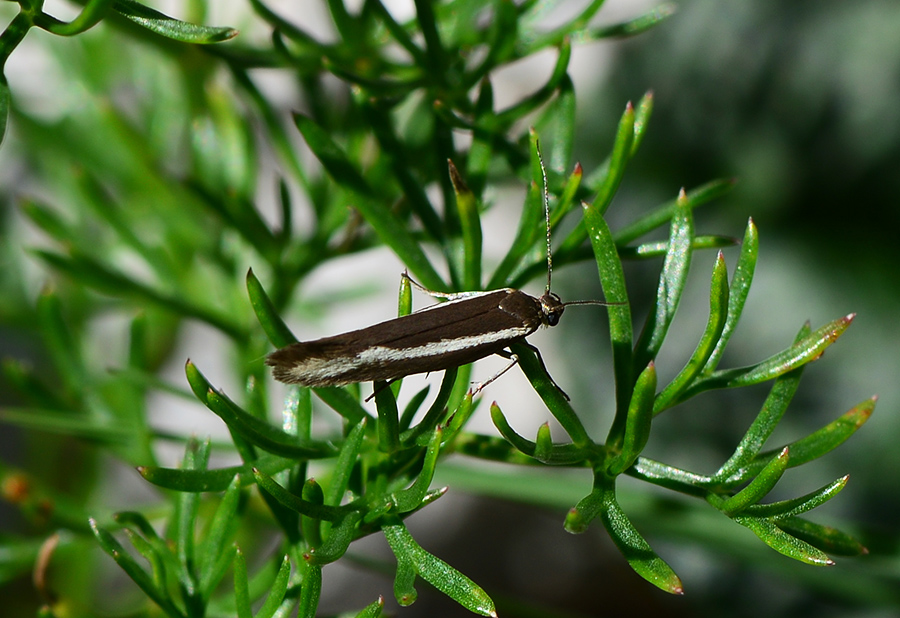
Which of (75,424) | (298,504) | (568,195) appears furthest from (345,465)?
(75,424)

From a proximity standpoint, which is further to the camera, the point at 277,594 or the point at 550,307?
the point at 550,307

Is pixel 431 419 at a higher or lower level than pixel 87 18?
lower

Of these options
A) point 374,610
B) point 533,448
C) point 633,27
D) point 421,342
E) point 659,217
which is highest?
point 633,27

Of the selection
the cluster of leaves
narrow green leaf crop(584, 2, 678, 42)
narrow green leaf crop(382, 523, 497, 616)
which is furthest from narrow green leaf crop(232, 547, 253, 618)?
narrow green leaf crop(584, 2, 678, 42)

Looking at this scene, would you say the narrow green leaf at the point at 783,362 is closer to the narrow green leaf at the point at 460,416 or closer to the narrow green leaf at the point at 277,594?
the narrow green leaf at the point at 460,416

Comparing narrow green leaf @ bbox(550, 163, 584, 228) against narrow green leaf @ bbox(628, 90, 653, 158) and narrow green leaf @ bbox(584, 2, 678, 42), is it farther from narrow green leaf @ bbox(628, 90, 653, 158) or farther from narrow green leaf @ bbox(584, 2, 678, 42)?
narrow green leaf @ bbox(584, 2, 678, 42)

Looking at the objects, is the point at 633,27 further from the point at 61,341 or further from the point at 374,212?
the point at 61,341

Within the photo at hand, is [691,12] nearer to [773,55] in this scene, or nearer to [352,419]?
[773,55]
